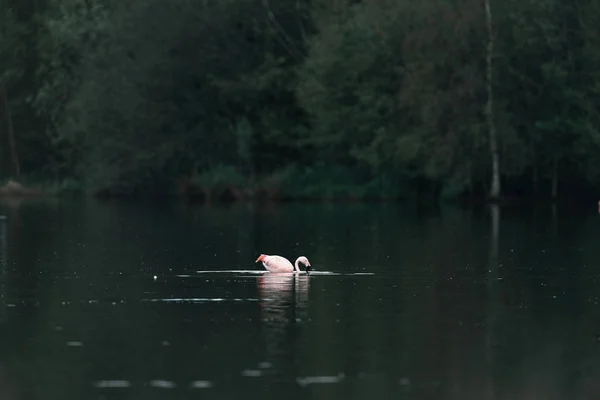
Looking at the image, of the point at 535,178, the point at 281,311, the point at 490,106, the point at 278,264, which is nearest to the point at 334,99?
the point at 490,106

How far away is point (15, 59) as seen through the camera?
98562 mm

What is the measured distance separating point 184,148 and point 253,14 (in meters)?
7.66

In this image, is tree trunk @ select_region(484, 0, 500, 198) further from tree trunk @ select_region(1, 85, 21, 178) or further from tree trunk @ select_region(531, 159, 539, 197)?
tree trunk @ select_region(1, 85, 21, 178)

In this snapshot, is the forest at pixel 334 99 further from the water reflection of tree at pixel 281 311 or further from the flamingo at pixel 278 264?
the water reflection of tree at pixel 281 311

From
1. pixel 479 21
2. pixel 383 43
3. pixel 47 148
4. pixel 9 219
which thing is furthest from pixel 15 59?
pixel 9 219

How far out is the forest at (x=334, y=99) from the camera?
7244 cm

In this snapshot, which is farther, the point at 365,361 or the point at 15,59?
the point at 15,59

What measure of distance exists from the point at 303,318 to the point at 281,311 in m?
1.07

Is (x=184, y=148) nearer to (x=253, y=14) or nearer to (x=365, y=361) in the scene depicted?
(x=253, y=14)

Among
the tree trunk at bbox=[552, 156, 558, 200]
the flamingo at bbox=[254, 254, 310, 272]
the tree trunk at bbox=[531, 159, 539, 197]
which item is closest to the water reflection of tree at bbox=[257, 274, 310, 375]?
the flamingo at bbox=[254, 254, 310, 272]

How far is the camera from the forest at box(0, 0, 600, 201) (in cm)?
7244

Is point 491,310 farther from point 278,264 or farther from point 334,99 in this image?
point 334,99

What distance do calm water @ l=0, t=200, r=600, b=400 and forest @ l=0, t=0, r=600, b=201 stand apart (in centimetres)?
2956

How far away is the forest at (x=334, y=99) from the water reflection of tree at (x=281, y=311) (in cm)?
4292
